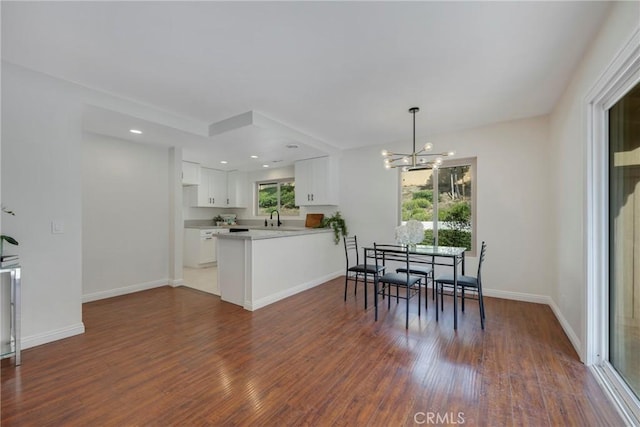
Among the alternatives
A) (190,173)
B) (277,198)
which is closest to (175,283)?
(190,173)

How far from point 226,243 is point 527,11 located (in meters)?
3.80

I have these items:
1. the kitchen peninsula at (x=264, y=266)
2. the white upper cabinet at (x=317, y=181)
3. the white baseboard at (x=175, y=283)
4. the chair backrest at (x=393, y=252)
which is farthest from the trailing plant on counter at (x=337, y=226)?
the white baseboard at (x=175, y=283)

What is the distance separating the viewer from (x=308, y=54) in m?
2.25

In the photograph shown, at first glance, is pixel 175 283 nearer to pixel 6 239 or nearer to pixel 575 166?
pixel 6 239

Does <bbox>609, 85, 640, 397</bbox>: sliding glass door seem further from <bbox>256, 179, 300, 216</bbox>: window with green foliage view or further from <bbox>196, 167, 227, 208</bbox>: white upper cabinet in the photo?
<bbox>196, 167, 227, 208</bbox>: white upper cabinet

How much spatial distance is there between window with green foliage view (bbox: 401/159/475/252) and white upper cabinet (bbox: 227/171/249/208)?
4302 mm

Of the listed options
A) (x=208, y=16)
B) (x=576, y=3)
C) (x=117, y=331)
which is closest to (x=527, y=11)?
(x=576, y=3)

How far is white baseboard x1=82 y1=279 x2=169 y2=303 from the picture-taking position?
3878mm

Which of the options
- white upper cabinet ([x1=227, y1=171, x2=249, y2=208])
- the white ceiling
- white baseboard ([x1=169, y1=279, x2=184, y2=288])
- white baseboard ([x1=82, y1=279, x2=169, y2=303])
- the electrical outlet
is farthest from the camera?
white upper cabinet ([x1=227, y1=171, x2=249, y2=208])

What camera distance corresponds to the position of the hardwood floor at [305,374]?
1.69 meters

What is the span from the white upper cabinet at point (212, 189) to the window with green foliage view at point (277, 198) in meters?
0.91

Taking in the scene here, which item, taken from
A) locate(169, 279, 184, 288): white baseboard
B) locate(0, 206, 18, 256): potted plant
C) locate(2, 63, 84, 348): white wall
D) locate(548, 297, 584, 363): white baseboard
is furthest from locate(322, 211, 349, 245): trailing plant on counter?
locate(0, 206, 18, 256): potted plant

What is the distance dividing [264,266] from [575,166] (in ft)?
11.6

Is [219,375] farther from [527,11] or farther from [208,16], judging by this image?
[527,11]
